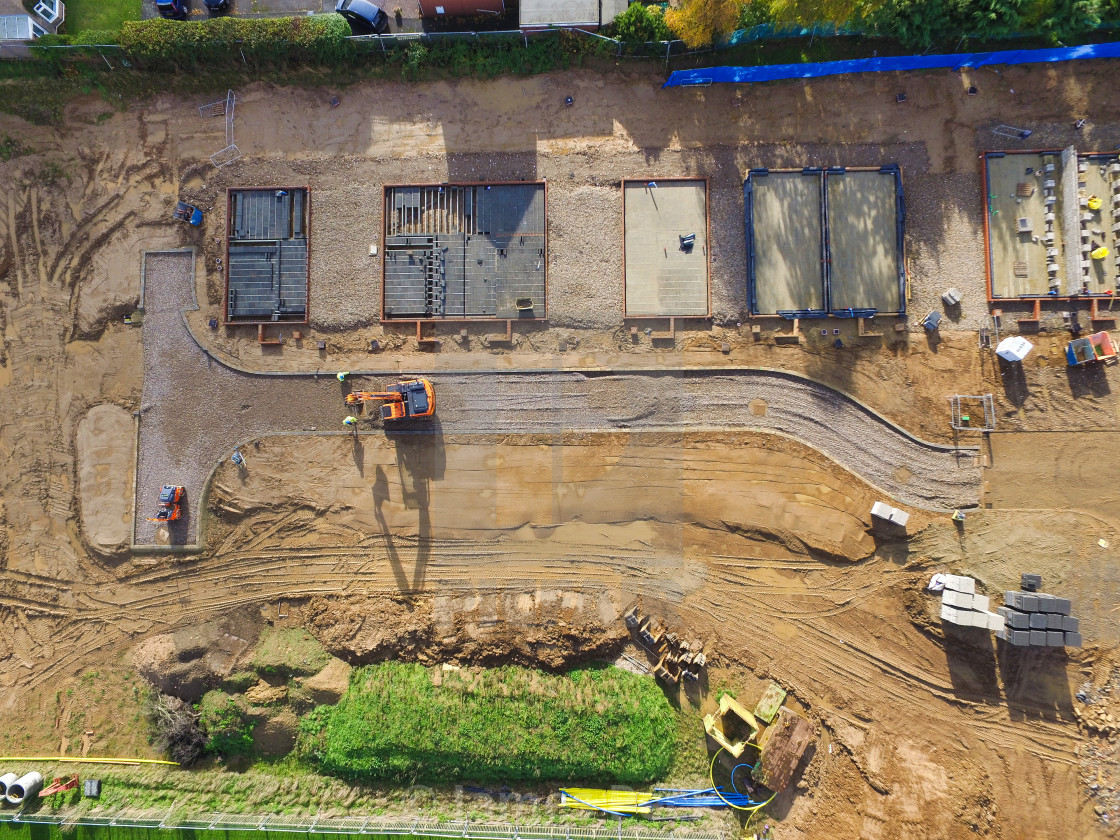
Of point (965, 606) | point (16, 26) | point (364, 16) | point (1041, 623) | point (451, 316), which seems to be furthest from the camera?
point (451, 316)

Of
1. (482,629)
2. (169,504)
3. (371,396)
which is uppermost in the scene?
(371,396)

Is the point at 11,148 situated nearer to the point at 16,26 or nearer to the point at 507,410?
the point at 16,26

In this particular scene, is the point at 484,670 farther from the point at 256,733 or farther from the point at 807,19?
the point at 807,19

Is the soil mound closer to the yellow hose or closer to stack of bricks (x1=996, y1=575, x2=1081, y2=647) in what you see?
the yellow hose

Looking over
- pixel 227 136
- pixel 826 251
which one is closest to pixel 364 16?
pixel 227 136

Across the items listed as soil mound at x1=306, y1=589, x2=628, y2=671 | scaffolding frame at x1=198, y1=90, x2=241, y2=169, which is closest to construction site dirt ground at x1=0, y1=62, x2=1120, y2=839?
soil mound at x1=306, y1=589, x2=628, y2=671

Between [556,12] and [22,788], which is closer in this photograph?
[22,788]

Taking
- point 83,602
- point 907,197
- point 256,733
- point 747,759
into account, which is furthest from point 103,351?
point 907,197

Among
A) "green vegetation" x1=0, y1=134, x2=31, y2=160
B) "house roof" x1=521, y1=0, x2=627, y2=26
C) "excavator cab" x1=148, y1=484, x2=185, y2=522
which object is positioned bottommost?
"excavator cab" x1=148, y1=484, x2=185, y2=522
